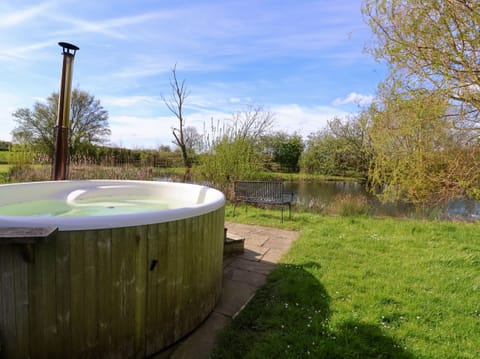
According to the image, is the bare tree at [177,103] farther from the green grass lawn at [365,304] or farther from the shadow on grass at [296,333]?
the shadow on grass at [296,333]

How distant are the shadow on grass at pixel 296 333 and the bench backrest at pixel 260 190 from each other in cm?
342

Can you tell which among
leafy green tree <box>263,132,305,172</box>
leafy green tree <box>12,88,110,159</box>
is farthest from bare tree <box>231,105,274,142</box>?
leafy green tree <box>12,88,110,159</box>

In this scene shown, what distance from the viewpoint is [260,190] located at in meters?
6.04

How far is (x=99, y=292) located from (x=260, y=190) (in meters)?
4.81

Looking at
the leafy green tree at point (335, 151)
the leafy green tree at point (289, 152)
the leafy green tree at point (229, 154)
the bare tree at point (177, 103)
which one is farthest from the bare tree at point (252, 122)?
the leafy green tree at point (289, 152)

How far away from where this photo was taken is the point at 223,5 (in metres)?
4.77

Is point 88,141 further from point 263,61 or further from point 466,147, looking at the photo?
point 466,147

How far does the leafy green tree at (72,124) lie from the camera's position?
14.3 metres

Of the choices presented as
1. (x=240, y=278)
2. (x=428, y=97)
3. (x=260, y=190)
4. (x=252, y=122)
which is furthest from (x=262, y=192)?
(x=252, y=122)

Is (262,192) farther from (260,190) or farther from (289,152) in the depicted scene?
(289,152)

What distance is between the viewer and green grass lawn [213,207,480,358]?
69.9 inches

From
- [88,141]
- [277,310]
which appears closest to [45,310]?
[277,310]

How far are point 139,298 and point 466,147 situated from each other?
417cm

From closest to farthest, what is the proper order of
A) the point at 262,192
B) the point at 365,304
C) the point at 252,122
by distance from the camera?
1. the point at 365,304
2. the point at 262,192
3. the point at 252,122
